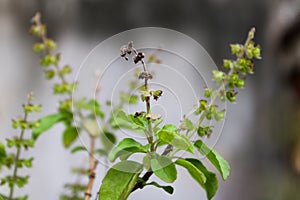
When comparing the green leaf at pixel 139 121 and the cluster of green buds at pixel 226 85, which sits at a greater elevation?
the cluster of green buds at pixel 226 85

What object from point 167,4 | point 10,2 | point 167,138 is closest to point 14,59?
point 10,2

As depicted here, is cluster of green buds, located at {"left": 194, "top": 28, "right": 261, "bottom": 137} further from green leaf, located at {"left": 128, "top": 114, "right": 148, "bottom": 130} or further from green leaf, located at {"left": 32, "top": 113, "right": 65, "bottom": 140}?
green leaf, located at {"left": 32, "top": 113, "right": 65, "bottom": 140}

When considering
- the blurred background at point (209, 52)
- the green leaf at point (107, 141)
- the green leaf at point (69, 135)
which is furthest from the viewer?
the blurred background at point (209, 52)

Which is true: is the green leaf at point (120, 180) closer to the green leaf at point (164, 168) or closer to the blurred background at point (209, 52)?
the green leaf at point (164, 168)

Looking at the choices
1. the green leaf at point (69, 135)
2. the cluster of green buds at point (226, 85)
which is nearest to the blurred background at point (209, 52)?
the green leaf at point (69, 135)

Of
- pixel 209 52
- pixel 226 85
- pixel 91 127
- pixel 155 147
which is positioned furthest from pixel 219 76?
pixel 209 52

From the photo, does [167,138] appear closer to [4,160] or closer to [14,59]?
[4,160]

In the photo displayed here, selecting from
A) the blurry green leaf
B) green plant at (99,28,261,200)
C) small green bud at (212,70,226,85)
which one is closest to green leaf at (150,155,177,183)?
green plant at (99,28,261,200)
